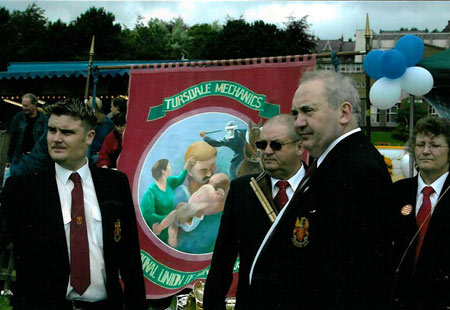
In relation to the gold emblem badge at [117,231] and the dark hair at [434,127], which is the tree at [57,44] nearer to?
the dark hair at [434,127]

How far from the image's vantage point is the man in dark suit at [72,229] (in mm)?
3168

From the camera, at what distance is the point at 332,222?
2.39 m

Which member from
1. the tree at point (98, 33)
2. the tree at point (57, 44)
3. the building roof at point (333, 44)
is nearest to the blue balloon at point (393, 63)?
the tree at point (98, 33)

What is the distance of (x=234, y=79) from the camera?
21.9 feet

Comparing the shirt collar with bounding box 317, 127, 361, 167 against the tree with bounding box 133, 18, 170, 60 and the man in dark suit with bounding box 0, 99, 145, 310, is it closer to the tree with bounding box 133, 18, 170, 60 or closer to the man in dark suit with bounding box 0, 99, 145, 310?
the man in dark suit with bounding box 0, 99, 145, 310

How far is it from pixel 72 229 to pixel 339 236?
1517 mm

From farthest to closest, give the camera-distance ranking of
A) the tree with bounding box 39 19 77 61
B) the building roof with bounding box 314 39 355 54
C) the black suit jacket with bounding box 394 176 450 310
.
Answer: the building roof with bounding box 314 39 355 54
the tree with bounding box 39 19 77 61
the black suit jacket with bounding box 394 176 450 310

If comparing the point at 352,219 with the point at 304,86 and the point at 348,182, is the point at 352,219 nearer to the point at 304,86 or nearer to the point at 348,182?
the point at 348,182

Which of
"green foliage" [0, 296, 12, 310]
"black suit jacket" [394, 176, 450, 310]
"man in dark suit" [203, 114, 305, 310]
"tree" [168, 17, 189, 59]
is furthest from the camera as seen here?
"tree" [168, 17, 189, 59]

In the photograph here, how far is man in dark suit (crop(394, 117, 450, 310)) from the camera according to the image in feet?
12.6

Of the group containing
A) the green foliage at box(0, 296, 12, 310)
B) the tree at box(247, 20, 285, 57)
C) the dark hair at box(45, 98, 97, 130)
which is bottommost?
the green foliage at box(0, 296, 12, 310)

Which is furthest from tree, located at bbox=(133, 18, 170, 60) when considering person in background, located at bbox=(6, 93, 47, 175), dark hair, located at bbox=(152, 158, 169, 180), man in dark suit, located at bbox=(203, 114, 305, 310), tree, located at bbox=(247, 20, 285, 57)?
man in dark suit, located at bbox=(203, 114, 305, 310)

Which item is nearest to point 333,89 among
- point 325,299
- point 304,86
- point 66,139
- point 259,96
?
point 304,86

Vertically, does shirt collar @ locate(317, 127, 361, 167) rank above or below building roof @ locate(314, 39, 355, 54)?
below
